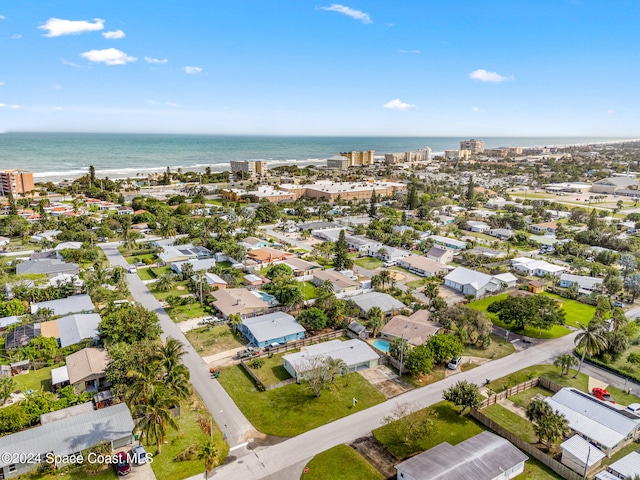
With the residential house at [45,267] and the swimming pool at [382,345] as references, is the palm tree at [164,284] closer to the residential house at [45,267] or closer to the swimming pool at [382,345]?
the residential house at [45,267]

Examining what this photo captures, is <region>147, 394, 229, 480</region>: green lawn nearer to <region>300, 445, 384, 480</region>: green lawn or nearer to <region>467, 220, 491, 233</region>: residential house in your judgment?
<region>300, 445, 384, 480</region>: green lawn

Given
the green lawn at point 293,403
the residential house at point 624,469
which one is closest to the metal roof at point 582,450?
the residential house at point 624,469

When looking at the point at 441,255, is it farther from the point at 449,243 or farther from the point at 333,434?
the point at 333,434

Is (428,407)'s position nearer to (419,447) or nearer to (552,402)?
(419,447)

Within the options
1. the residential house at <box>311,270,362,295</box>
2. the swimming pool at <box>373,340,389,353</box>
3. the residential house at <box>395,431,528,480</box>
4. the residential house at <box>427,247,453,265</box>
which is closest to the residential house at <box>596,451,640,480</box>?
the residential house at <box>395,431,528,480</box>

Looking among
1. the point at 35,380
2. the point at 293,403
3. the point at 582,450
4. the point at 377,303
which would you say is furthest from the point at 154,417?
the point at 377,303

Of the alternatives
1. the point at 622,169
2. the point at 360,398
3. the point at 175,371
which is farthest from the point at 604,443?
the point at 622,169

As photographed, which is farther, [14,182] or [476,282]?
[14,182]
